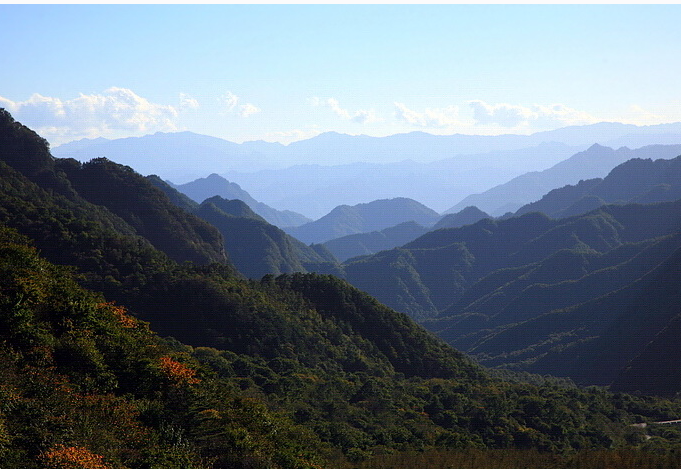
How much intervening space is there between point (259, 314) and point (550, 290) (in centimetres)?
10451

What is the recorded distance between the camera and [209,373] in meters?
31.8

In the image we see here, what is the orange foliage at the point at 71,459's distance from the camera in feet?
57.6

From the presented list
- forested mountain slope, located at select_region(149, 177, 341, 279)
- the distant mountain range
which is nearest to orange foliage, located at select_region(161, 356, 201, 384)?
the distant mountain range

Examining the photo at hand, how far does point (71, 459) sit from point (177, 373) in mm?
9659

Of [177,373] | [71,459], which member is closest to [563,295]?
[177,373]

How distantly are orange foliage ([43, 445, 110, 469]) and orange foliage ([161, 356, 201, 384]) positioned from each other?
845 cm

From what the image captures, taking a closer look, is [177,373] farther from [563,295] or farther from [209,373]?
[563,295]

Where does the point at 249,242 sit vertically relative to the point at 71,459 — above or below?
above

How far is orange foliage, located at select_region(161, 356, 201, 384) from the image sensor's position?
89.0ft

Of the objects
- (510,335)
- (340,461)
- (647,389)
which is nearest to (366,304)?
(647,389)

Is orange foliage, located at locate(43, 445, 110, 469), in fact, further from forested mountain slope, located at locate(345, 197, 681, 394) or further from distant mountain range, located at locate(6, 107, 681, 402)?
forested mountain slope, located at locate(345, 197, 681, 394)

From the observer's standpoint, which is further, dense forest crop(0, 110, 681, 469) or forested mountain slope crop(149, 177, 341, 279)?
forested mountain slope crop(149, 177, 341, 279)

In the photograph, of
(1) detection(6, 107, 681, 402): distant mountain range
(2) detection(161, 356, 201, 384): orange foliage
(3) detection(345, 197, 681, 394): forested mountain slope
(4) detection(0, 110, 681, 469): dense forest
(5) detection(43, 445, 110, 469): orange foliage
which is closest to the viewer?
(5) detection(43, 445, 110, 469): orange foliage

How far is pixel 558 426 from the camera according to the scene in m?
48.9
